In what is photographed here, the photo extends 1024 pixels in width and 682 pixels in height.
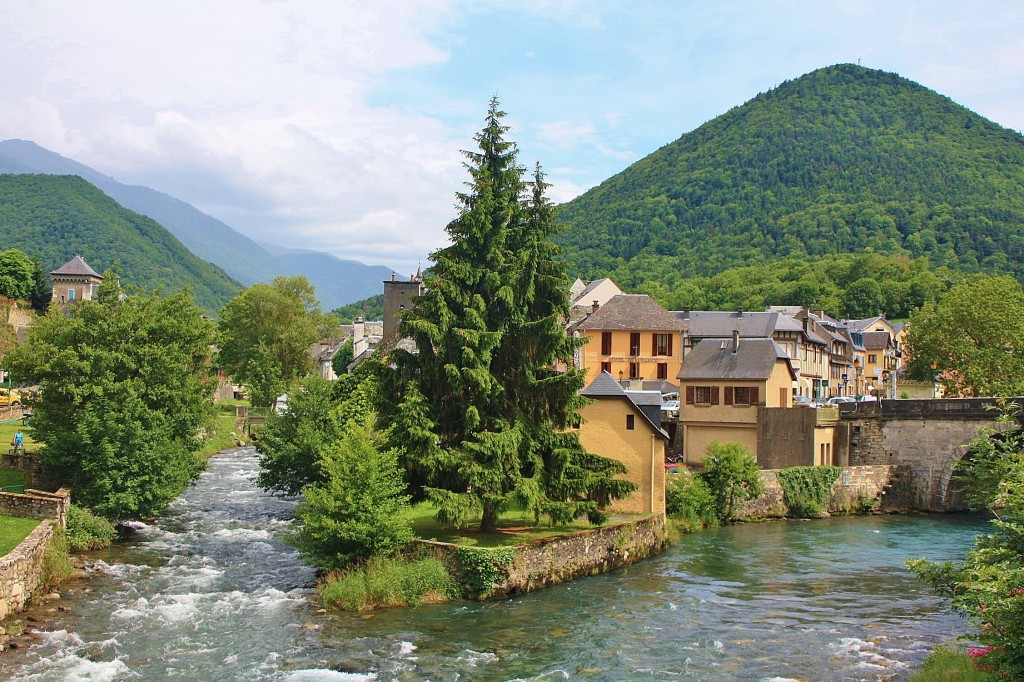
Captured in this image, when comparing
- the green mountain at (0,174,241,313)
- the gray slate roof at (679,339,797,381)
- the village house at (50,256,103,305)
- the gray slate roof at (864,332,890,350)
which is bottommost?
the gray slate roof at (679,339,797,381)

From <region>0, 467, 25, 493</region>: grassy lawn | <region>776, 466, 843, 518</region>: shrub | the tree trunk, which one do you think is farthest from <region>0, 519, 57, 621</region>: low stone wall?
<region>776, 466, 843, 518</region>: shrub

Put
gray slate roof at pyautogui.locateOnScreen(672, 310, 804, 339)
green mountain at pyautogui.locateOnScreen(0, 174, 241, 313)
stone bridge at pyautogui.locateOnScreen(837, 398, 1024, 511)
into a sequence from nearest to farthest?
stone bridge at pyautogui.locateOnScreen(837, 398, 1024, 511), gray slate roof at pyautogui.locateOnScreen(672, 310, 804, 339), green mountain at pyautogui.locateOnScreen(0, 174, 241, 313)

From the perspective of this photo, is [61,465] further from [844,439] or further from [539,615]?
[844,439]

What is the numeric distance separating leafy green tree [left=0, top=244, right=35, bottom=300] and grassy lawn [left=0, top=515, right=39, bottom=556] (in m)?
78.1

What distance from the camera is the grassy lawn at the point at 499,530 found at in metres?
27.9

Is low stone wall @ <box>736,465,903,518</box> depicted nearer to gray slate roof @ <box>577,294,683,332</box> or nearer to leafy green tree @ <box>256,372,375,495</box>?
gray slate roof @ <box>577,294,683,332</box>

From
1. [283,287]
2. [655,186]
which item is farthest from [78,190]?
[655,186]

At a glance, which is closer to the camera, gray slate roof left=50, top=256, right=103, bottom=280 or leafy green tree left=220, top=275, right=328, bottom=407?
A: leafy green tree left=220, top=275, right=328, bottom=407

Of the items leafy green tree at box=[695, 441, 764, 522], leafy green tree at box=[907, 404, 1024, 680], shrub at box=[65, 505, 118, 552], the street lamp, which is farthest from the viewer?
the street lamp

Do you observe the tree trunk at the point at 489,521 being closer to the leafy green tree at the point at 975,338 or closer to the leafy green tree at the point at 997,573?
the leafy green tree at the point at 997,573

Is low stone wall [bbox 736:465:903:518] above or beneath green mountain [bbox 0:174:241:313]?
beneath

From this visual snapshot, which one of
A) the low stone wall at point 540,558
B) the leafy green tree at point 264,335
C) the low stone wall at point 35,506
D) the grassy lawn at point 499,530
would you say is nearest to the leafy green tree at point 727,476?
the grassy lawn at point 499,530

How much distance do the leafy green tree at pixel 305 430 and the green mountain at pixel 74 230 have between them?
132 metres

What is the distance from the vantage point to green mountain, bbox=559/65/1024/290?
498 feet
